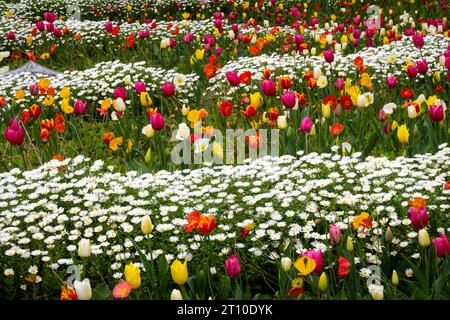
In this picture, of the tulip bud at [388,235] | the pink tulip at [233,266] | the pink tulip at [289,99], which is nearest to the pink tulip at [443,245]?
the tulip bud at [388,235]

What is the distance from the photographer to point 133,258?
9.39ft

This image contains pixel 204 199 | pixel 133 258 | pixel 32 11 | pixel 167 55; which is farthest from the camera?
pixel 32 11

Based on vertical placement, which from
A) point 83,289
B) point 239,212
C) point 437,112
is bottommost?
point 239,212

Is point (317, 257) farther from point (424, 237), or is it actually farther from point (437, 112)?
point (437, 112)

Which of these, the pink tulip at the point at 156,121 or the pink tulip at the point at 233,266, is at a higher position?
the pink tulip at the point at 156,121

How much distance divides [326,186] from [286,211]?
39 centimetres

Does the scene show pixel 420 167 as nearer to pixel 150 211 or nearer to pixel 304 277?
pixel 304 277

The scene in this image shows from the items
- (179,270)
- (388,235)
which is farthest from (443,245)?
(179,270)

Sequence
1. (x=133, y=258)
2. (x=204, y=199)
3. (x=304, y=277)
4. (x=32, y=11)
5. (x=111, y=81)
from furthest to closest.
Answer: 1. (x=32, y=11)
2. (x=111, y=81)
3. (x=204, y=199)
4. (x=133, y=258)
5. (x=304, y=277)

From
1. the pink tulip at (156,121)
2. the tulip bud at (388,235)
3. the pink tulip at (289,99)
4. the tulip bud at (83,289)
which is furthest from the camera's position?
the pink tulip at (289,99)

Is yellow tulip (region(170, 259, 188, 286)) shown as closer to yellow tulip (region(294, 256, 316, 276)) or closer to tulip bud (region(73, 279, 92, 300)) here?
tulip bud (region(73, 279, 92, 300))

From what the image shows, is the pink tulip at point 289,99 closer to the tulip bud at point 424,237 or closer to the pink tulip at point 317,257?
the tulip bud at point 424,237

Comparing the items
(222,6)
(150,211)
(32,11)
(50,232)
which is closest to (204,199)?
(150,211)

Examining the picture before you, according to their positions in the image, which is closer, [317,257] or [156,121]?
[317,257]
